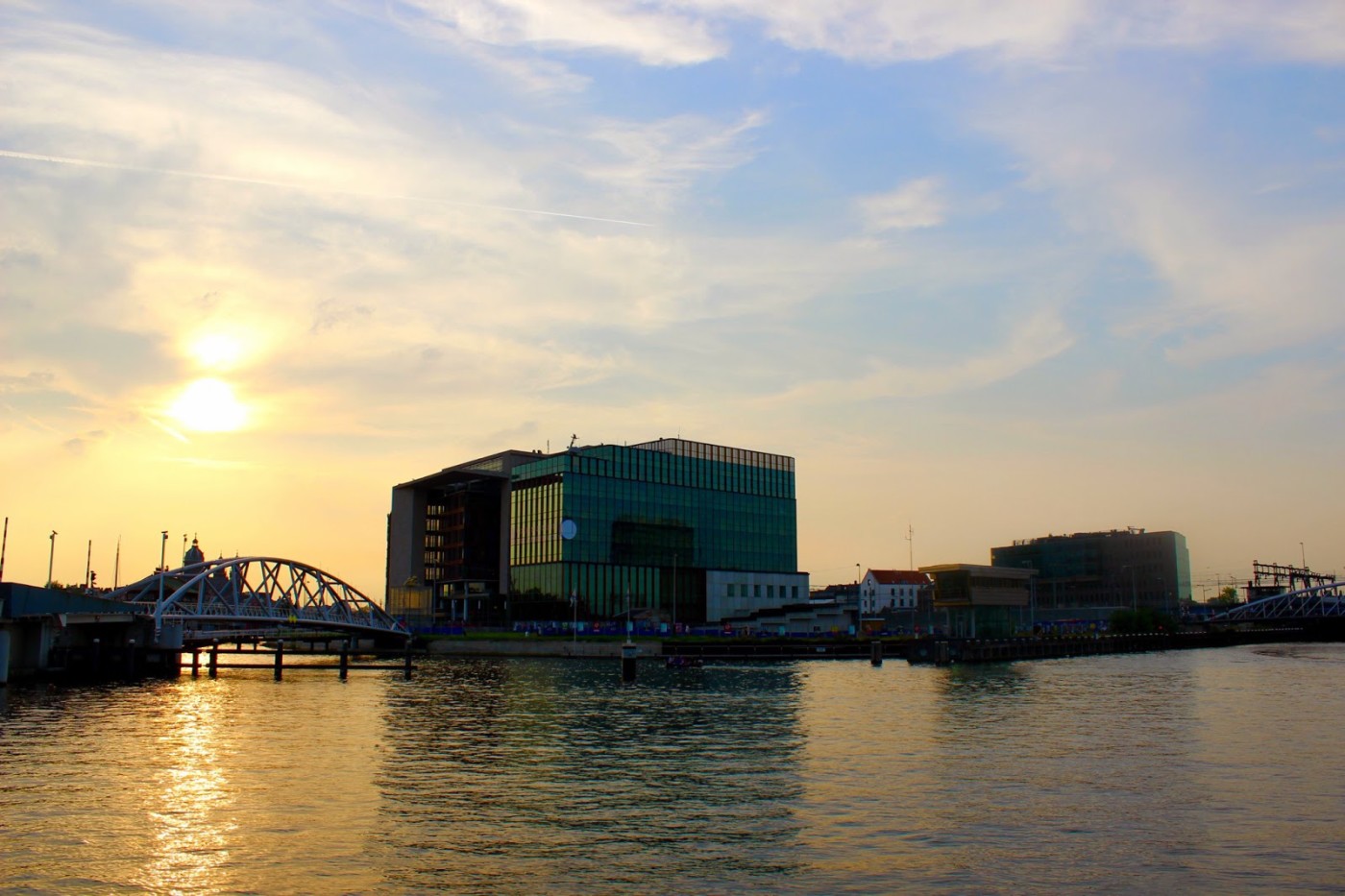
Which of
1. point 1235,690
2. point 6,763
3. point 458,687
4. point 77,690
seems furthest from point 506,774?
point 1235,690

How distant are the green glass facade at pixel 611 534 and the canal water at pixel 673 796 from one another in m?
104

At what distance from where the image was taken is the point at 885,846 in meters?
31.7

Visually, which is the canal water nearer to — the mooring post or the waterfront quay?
the mooring post

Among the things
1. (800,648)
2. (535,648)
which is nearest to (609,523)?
(535,648)

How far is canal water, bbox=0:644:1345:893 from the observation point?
28.7 meters

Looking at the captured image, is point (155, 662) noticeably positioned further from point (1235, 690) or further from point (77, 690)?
point (1235, 690)

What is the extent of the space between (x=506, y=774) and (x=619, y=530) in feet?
475

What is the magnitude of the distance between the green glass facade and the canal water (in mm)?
104269

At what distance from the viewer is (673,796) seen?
127 ft

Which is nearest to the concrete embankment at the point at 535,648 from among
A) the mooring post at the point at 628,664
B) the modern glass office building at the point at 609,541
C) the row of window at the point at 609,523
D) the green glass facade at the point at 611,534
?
the modern glass office building at the point at 609,541

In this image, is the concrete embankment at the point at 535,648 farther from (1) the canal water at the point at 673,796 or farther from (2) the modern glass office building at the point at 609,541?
(1) the canal water at the point at 673,796

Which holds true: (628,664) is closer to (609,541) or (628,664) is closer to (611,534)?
(609,541)

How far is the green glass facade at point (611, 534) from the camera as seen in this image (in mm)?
182625

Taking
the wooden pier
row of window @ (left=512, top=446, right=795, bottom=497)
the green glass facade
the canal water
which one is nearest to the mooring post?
the canal water
